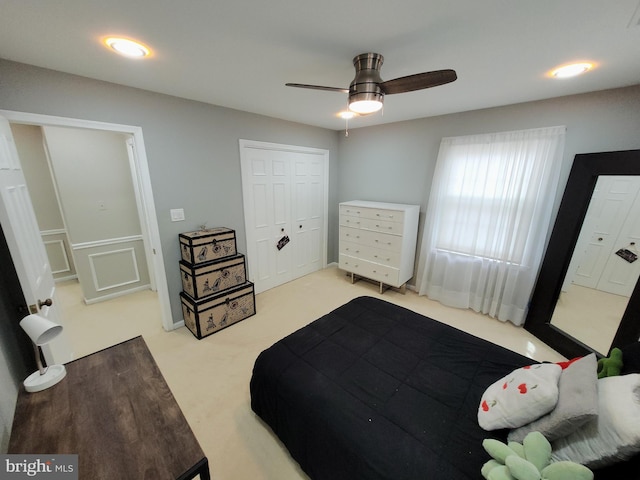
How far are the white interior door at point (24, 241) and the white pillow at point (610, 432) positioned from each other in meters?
2.54

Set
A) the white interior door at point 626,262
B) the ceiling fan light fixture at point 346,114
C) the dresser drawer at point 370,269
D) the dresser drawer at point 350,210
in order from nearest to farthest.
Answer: the white interior door at point 626,262, the ceiling fan light fixture at point 346,114, the dresser drawer at point 370,269, the dresser drawer at point 350,210

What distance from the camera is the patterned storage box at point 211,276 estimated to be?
8.09ft

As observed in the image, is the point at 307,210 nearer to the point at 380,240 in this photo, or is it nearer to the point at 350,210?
the point at 350,210

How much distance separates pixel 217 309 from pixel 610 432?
108 inches

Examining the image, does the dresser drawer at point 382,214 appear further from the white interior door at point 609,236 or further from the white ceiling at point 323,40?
the white interior door at point 609,236

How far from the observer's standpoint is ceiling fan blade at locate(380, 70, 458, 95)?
121 cm

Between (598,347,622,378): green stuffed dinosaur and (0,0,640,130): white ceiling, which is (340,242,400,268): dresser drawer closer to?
(0,0,640,130): white ceiling

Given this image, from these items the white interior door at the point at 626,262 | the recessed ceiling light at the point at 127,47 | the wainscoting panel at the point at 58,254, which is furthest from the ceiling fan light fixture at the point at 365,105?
the wainscoting panel at the point at 58,254

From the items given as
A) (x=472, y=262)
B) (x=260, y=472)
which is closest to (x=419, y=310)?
(x=472, y=262)

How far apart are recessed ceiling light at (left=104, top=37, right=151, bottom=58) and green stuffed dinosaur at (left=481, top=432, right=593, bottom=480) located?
2.61 m

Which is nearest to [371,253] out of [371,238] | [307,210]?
[371,238]

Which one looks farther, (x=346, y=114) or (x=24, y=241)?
(x=346, y=114)

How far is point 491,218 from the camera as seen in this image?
9.10ft

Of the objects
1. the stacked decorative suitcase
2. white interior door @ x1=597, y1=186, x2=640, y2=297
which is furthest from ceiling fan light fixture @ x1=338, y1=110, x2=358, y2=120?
white interior door @ x1=597, y1=186, x2=640, y2=297
